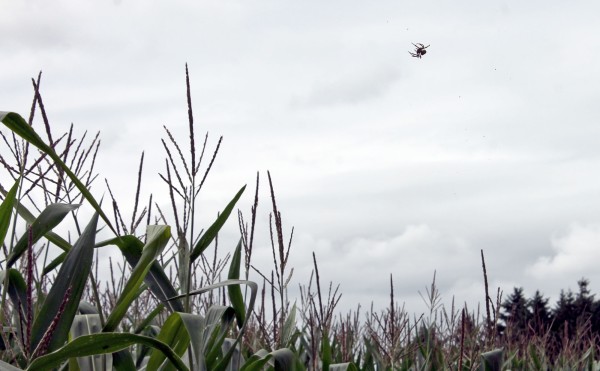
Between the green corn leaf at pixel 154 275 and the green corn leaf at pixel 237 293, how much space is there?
18cm

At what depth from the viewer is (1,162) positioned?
2.37 metres

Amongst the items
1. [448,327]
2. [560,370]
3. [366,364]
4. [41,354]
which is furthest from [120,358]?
[560,370]

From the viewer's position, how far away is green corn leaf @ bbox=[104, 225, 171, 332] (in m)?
2.11

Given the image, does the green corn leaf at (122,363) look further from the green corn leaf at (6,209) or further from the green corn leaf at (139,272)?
the green corn leaf at (6,209)

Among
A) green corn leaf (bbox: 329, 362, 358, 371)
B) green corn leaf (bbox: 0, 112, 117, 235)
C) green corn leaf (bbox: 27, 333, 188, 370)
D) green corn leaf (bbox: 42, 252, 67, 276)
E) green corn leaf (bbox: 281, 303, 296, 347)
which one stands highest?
green corn leaf (bbox: 0, 112, 117, 235)

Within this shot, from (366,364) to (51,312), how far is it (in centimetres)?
230

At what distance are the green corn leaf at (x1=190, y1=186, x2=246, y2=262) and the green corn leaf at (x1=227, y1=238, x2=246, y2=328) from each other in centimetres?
23

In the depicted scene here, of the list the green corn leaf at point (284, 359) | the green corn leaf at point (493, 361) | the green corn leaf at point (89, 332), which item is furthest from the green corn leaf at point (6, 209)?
the green corn leaf at point (493, 361)

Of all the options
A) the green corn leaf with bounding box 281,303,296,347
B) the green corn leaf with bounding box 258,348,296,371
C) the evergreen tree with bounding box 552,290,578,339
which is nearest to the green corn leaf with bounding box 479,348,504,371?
the green corn leaf with bounding box 281,303,296,347

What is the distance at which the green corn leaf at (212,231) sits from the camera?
228 cm

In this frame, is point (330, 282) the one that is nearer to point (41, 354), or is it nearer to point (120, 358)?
point (120, 358)

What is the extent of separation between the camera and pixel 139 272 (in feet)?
7.02

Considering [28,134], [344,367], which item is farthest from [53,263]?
[344,367]

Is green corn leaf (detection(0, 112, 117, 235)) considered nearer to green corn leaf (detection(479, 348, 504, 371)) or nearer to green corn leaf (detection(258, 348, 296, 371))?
green corn leaf (detection(258, 348, 296, 371))
